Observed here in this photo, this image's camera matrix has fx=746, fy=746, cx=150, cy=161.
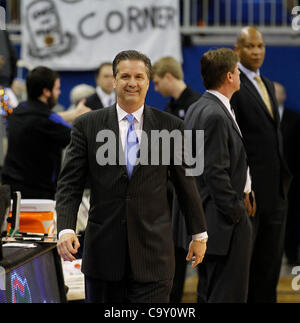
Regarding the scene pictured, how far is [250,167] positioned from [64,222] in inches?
71.5

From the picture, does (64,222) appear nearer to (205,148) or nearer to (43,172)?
(205,148)

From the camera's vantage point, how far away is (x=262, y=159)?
4.77 m

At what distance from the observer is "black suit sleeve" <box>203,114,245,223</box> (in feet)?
13.7

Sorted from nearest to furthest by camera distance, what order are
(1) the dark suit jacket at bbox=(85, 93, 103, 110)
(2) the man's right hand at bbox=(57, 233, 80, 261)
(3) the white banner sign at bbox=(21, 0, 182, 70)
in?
(2) the man's right hand at bbox=(57, 233, 80, 261) → (1) the dark suit jacket at bbox=(85, 93, 103, 110) → (3) the white banner sign at bbox=(21, 0, 182, 70)

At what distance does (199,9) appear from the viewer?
9453mm

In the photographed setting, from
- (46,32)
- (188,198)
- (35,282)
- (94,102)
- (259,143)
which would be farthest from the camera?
(46,32)

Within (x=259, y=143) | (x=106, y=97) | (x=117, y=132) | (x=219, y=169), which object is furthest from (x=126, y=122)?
(x=106, y=97)

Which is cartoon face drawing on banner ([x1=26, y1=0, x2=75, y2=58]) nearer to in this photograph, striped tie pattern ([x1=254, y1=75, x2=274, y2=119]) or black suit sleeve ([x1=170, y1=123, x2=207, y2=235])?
striped tie pattern ([x1=254, y1=75, x2=274, y2=119])

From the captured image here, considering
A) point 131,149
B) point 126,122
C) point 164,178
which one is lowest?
point 164,178

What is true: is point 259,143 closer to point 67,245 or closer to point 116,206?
point 116,206

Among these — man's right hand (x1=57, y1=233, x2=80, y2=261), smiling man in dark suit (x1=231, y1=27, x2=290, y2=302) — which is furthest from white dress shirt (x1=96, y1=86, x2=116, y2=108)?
man's right hand (x1=57, y1=233, x2=80, y2=261)

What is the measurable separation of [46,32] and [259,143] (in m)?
4.89

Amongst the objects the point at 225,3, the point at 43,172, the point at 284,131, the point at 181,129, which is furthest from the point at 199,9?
the point at 181,129

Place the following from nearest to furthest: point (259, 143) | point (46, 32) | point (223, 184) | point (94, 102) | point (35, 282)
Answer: point (35, 282), point (223, 184), point (259, 143), point (94, 102), point (46, 32)
